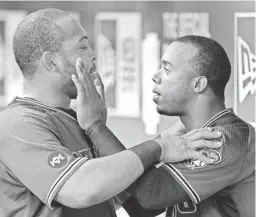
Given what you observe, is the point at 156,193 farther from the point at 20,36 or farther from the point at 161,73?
the point at 20,36

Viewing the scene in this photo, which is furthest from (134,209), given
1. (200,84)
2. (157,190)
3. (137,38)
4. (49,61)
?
(137,38)

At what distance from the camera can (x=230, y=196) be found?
1.52m

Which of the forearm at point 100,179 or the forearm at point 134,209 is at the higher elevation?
the forearm at point 100,179

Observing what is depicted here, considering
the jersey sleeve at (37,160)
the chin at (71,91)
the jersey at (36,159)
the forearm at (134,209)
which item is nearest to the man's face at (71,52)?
the chin at (71,91)

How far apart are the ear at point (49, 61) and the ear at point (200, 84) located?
431 millimetres

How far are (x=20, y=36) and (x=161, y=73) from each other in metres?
0.45

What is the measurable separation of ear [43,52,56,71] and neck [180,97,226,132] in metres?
0.45

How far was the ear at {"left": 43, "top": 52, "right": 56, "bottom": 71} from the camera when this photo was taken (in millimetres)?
1497

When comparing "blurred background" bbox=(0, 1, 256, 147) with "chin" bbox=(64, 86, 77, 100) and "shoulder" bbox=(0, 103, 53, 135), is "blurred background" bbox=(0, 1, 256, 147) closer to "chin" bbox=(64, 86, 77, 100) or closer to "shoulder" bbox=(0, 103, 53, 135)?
"chin" bbox=(64, 86, 77, 100)

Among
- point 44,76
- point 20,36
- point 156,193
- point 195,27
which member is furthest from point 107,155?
point 195,27

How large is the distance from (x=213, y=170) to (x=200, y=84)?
0.28 metres

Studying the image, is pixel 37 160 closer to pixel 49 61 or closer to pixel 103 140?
pixel 103 140

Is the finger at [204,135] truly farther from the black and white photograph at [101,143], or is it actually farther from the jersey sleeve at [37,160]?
the jersey sleeve at [37,160]

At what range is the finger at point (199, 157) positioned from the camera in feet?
4.72
